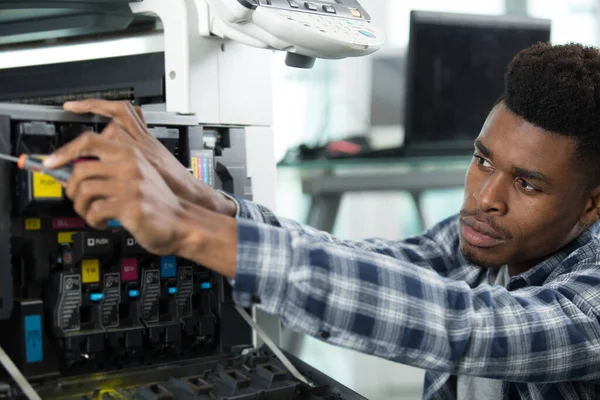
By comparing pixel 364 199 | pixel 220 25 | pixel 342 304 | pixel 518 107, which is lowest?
pixel 364 199

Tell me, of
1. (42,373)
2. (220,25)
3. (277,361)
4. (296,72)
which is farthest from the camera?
(296,72)

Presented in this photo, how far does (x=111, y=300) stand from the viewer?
0.99m

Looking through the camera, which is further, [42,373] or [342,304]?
[42,373]

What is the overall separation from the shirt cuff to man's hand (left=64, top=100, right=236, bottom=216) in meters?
0.21

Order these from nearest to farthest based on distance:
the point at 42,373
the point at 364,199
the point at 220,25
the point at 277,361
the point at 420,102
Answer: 1. the point at 42,373
2. the point at 277,361
3. the point at 220,25
4. the point at 420,102
5. the point at 364,199

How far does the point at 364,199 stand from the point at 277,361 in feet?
10.7

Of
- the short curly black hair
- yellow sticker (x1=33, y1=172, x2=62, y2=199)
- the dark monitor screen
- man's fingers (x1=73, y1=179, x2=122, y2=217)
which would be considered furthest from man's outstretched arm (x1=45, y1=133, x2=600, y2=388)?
the dark monitor screen

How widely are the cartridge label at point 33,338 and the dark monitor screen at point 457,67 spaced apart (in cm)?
170

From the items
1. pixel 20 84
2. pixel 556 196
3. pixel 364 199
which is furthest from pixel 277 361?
pixel 364 199

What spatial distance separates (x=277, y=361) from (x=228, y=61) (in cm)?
49

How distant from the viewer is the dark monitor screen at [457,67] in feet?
7.84

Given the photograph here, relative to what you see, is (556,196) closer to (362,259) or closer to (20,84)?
(362,259)

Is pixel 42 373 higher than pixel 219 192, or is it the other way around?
pixel 219 192

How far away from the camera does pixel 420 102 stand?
2.45m
